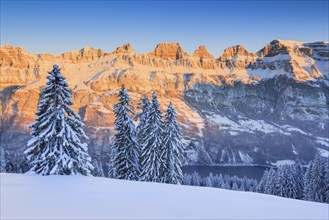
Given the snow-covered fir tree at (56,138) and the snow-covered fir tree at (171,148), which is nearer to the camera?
the snow-covered fir tree at (56,138)

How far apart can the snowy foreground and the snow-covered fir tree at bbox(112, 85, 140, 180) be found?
1849 cm

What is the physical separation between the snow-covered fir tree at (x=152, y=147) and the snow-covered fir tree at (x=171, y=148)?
59cm

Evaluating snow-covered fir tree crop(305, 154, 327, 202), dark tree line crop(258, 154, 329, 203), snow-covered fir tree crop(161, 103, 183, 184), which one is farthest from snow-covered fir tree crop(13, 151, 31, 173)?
snow-covered fir tree crop(305, 154, 327, 202)

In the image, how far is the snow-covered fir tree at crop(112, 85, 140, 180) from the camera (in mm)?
28236

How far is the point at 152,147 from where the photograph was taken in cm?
2930

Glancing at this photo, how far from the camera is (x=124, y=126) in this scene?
28188 millimetres

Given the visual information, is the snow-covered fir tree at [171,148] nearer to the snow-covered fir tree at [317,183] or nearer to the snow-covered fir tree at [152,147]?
the snow-covered fir tree at [152,147]

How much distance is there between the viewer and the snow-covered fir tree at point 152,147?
29.1 meters

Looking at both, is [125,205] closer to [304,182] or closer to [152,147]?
[152,147]

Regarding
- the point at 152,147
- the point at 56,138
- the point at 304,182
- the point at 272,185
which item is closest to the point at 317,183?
the point at 304,182

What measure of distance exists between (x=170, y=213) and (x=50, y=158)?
39.8ft

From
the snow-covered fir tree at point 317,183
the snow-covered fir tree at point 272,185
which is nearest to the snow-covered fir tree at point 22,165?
the snow-covered fir tree at point 272,185

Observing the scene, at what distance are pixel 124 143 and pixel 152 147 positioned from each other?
9.70 ft

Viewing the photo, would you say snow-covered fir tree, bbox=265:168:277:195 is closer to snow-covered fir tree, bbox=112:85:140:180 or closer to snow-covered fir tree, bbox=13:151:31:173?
snow-covered fir tree, bbox=112:85:140:180
